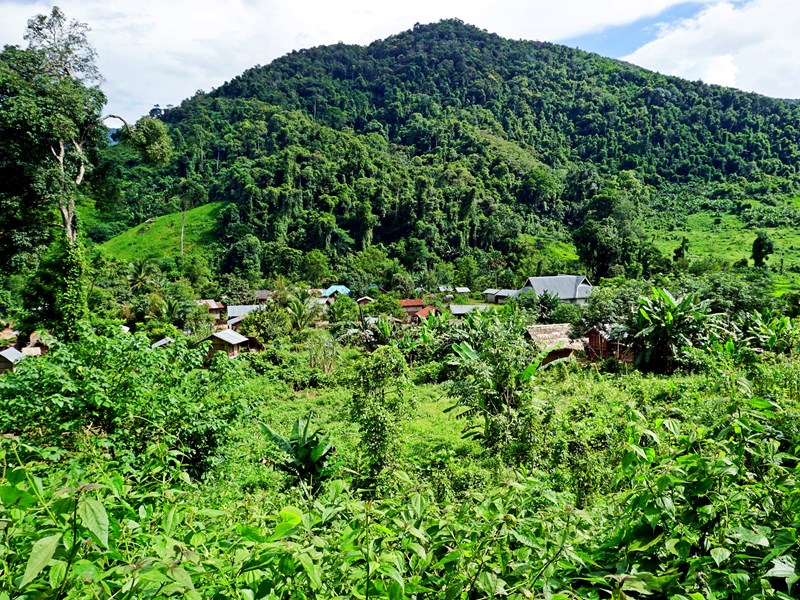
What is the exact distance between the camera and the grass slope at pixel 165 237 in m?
54.3

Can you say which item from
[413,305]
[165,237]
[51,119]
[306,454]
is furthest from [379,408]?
[165,237]

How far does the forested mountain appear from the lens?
5409 centimetres

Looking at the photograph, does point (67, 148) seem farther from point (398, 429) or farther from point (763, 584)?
point (763, 584)

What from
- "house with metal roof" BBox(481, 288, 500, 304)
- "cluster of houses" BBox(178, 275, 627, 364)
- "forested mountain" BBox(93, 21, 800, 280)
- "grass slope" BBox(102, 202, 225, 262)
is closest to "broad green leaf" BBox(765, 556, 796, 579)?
"cluster of houses" BBox(178, 275, 627, 364)

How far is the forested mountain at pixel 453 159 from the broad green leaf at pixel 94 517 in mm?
13779

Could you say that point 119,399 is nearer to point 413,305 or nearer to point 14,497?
point 14,497

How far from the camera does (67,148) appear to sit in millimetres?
10594

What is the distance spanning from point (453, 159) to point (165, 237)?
154 feet

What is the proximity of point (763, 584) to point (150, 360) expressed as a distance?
19.7 ft

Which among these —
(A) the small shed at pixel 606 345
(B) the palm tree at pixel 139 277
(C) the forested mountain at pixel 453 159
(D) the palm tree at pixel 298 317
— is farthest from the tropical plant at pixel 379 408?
(B) the palm tree at pixel 139 277

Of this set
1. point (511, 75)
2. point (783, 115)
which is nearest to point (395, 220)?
point (783, 115)

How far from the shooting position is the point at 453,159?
79.4 m

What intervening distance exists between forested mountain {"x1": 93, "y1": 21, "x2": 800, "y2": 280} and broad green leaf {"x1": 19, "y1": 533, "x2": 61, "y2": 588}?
543 inches

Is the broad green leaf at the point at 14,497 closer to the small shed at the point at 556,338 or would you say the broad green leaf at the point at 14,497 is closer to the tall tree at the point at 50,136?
the tall tree at the point at 50,136
